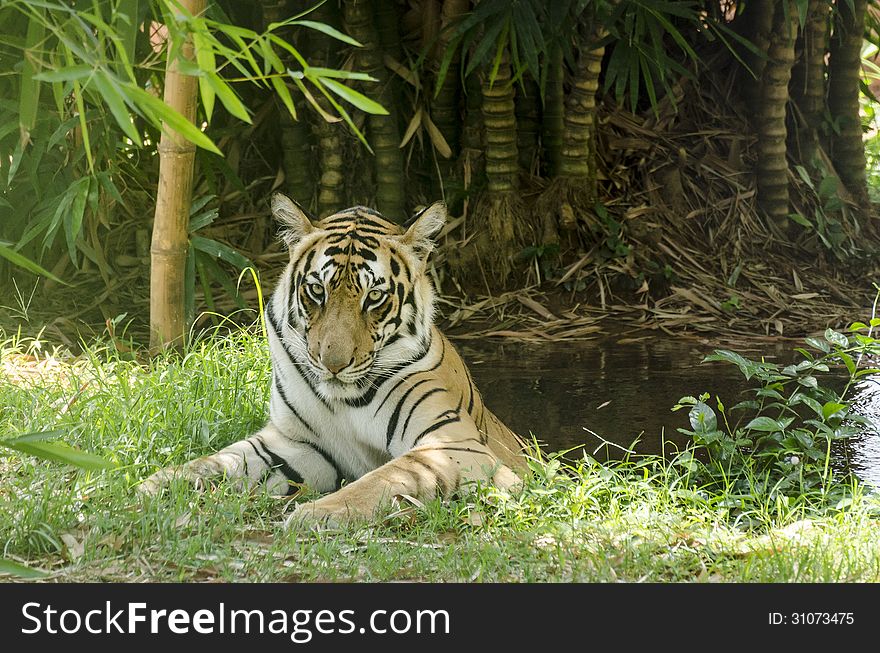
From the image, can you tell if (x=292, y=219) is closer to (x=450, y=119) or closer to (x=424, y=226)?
(x=424, y=226)

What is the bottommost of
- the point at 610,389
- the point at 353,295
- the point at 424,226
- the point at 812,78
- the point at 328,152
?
the point at 610,389

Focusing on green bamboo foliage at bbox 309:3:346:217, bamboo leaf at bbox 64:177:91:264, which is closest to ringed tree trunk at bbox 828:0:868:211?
green bamboo foliage at bbox 309:3:346:217

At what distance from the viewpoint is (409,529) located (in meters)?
3.09

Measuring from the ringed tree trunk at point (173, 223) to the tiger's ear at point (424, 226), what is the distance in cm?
113

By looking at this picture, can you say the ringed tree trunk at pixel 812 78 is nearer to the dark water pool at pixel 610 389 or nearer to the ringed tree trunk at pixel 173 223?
the dark water pool at pixel 610 389

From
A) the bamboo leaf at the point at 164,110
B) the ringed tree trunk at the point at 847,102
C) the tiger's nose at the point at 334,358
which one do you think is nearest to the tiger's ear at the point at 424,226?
the tiger's nose at the point at 334,358

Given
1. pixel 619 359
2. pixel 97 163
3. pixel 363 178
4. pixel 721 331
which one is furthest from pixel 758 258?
pixel 97 163

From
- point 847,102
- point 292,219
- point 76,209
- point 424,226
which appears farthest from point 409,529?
point 847,102

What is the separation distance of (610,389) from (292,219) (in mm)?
1917

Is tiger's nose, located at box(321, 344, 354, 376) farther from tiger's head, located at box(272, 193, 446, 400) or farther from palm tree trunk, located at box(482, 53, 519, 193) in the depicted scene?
palm tree trunk, located at box(482, 53, 519, 193)

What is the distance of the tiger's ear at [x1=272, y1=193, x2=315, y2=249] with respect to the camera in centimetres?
372

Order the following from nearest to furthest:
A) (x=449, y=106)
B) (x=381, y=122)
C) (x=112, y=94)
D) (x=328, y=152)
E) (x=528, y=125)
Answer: (x=112, y=94) → (x=381, y=122) → (x=328, y=152) → (x=449, y=106) → (x=528, y=125)

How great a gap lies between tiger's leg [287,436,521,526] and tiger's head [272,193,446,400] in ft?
1.13
